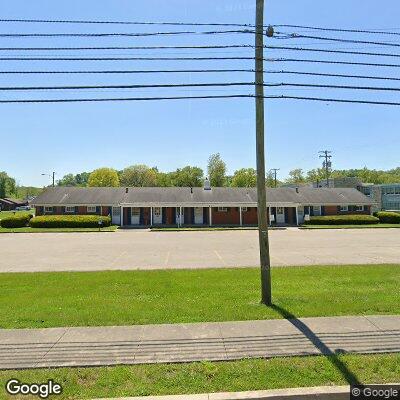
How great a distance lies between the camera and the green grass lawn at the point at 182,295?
7418 millimetres

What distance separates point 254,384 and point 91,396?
206 cm

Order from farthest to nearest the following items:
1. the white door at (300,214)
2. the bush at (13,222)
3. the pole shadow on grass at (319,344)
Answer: the white door at (300,214) → the bush at (13,222) → the pole shadow on grass at (319,344)

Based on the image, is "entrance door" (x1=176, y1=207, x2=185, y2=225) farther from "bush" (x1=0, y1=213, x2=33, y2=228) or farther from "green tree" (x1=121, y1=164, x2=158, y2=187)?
"green tree" (x1=121, y1=164, x2=158, y2=187)

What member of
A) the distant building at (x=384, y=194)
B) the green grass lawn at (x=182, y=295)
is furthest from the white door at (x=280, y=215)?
the green grass lawn at (x=182, y=295)

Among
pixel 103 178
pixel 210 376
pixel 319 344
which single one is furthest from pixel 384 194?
pixel 210 376

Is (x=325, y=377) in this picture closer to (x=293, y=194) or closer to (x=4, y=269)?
(x=4, y=269)

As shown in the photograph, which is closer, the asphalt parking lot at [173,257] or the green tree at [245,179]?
the asphalt parking lot at [173,257]

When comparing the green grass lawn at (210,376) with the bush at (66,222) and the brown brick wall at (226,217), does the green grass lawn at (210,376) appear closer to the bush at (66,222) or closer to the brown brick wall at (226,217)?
the bush at (66,222)

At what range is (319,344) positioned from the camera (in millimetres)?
5902

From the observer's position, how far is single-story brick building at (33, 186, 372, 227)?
137ft

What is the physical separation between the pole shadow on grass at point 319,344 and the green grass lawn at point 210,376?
0.04 metres

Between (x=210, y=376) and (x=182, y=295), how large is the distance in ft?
13.9

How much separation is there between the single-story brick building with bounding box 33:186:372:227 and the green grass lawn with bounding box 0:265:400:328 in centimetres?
2866

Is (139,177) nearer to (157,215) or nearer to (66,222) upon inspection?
(157,215)
